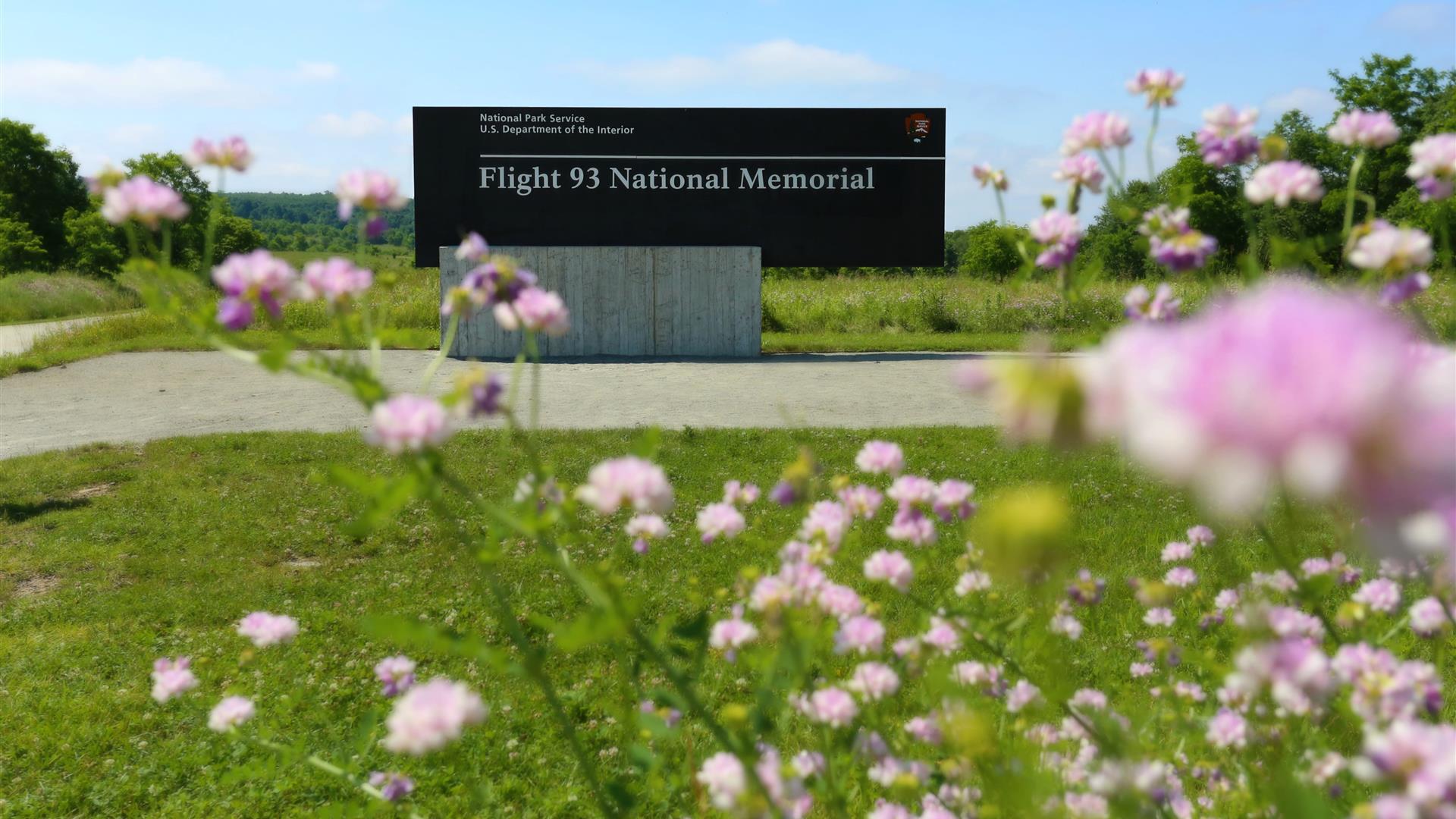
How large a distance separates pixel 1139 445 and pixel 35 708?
4249 mm

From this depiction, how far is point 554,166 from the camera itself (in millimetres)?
13727

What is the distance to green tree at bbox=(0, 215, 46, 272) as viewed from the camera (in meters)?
34.6

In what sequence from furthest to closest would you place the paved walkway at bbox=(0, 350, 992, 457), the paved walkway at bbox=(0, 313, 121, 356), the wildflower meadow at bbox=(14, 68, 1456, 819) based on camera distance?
the paved walkway at bbox=(0, 313, 121, 356) → the paved walkway at bbox=(0, 350, 992, 457) → the wildflower meadow at bbox=(14, 68, 1456, 819)

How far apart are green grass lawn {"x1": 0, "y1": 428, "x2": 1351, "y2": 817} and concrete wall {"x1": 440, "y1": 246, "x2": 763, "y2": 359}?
20.3 feet

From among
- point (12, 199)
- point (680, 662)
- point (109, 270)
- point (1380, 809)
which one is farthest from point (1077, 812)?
point (12, 199)

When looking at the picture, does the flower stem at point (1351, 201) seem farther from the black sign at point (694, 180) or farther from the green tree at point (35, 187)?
the green tree at point (35, 187)

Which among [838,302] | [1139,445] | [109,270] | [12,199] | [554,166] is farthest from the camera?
[12,199]

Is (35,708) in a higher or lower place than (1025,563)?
lower

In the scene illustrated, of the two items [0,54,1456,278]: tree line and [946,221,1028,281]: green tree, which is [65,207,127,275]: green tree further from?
[946,221,1028,281]: green tree

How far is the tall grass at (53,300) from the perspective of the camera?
23062 mm

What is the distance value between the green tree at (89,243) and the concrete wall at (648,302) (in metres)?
27.3

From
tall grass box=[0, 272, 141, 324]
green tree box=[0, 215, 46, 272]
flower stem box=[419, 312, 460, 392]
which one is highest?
green tree box=[0, 215, 46, 272]

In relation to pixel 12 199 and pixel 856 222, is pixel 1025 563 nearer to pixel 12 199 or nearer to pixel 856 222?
pixel 856 222

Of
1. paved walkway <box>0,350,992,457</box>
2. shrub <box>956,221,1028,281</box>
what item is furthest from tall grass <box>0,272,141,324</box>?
shrub <box>956,221,1028,281</box>
